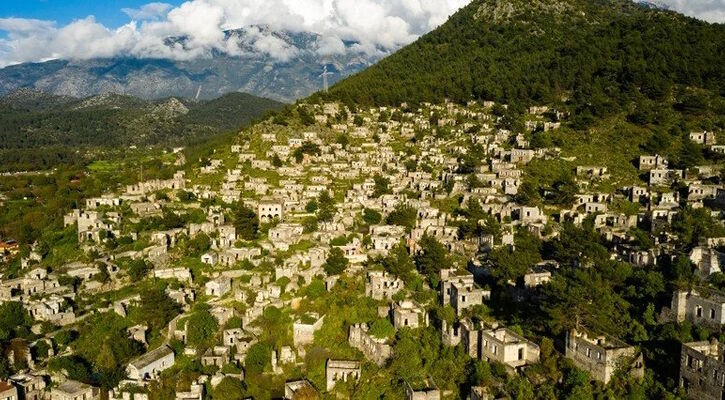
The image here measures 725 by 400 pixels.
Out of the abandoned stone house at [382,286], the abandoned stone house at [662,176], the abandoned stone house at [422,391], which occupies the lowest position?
the abandoned stone house at [422,391]

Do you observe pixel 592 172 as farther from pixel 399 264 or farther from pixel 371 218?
pixel 399 264

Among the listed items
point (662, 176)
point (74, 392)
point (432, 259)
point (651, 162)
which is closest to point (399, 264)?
point (432, 259)

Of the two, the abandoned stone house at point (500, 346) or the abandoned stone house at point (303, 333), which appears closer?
the abandoned stone house at point (500, 346)

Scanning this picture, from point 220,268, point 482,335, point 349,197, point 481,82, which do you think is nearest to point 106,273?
point 220,268

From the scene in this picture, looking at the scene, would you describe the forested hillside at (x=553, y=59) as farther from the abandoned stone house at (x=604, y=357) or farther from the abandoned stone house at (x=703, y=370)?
the abandoned stone house at (x=703, y=370)

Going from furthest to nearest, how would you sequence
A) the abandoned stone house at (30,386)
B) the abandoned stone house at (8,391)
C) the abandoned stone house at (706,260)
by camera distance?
the abandoned stone house at (30,386), the abandoned stone house at (8,391), the abandoned stone house at (706,260)

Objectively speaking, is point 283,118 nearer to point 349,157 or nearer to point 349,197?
point 349,157

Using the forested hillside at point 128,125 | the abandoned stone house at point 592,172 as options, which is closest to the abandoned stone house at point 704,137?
the abandoned stone house at point 592,172
